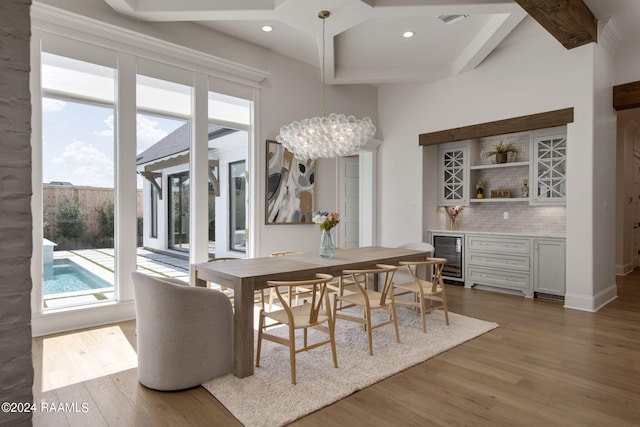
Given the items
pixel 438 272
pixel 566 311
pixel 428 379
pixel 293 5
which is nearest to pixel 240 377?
pixel 428 379

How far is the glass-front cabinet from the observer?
5.09m

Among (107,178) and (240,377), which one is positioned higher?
(107,178)

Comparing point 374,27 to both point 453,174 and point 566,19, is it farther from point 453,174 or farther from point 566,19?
point 453,174

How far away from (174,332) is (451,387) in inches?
74.6

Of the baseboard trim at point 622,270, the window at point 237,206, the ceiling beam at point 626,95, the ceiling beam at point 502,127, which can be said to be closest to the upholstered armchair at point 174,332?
the window at point 237,206

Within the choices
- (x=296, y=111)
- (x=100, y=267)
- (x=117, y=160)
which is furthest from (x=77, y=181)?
(x=296, y=111)

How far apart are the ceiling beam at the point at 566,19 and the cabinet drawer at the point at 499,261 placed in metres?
2.73

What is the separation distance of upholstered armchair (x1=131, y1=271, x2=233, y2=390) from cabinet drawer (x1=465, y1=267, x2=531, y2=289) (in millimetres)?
4322

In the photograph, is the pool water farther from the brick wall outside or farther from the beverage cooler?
the beverage cooler

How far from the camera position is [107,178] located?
412cm

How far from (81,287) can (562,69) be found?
20.1 ft

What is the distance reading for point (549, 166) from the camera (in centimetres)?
520

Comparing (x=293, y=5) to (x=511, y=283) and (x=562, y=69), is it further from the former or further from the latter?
(x=511, y=283)

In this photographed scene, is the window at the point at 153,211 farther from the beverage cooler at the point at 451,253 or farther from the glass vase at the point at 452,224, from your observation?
the glass vase at the point at 452,224
